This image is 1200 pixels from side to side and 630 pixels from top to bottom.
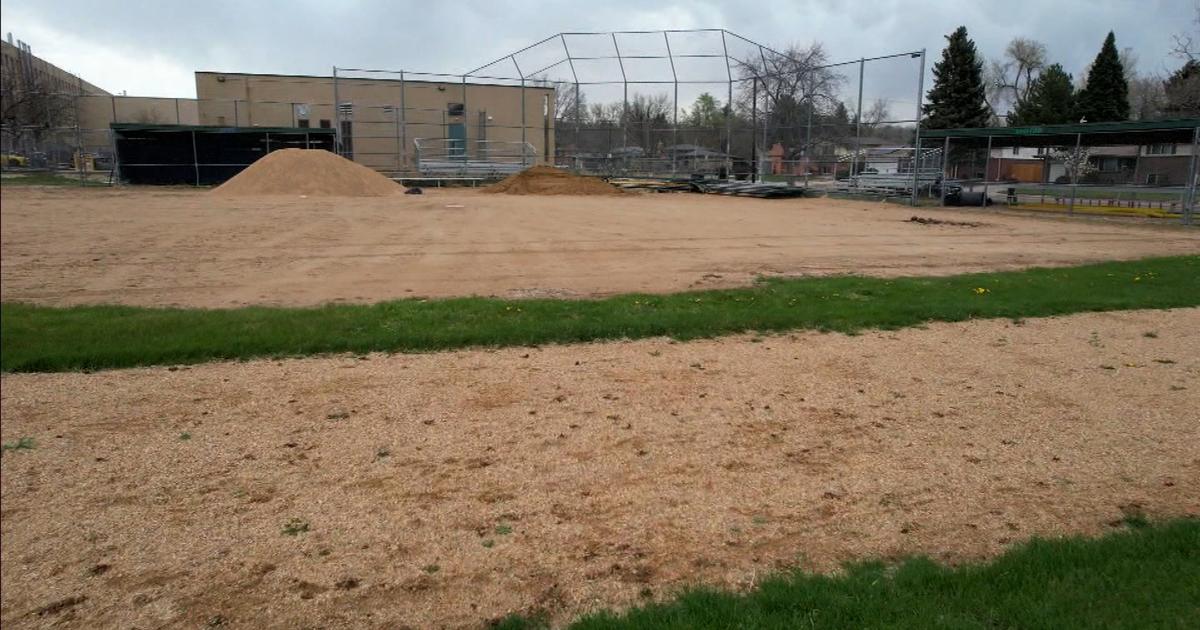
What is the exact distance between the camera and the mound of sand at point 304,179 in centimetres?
3008

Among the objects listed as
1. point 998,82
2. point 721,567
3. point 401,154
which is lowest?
point 721,567

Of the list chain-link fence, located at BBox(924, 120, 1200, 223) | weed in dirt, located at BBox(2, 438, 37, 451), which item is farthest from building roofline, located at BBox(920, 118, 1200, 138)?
weed in dirt, located at BBox(2, 438, 37, 451)

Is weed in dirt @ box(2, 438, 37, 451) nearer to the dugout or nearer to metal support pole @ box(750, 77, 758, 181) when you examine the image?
the dugout

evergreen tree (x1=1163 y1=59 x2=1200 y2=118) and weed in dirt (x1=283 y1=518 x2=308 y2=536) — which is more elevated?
evergreen tree (x1=1163 y1=59 x2=1200 y2=118)

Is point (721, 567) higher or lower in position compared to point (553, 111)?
lower

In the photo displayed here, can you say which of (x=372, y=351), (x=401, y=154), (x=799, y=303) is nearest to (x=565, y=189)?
(x=401, y=154)

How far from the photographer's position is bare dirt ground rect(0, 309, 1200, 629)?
141 inches

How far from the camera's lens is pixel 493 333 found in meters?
8.31

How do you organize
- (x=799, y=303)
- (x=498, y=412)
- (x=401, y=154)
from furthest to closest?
(x=401, y=154) → (x=799, y=303) → (x=498, y=412)

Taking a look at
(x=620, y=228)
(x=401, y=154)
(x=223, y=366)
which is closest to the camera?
(x=223, y=366)

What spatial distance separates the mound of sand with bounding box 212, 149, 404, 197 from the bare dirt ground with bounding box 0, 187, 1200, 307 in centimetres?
355

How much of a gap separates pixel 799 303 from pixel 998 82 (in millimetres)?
79867

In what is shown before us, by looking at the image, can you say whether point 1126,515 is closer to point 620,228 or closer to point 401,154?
point 620,228

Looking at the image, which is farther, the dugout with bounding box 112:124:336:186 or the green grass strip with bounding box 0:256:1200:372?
the dugout with bounding box 112:124:336:186
